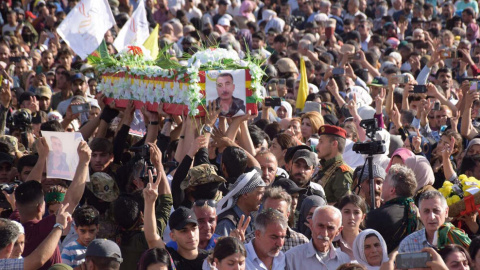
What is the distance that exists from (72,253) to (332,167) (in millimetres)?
2861

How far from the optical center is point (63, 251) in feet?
22.4

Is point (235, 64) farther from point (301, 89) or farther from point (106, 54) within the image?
point (301, 89)

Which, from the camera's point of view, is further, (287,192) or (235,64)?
(235,64)

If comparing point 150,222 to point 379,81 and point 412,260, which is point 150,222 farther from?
point 379,81

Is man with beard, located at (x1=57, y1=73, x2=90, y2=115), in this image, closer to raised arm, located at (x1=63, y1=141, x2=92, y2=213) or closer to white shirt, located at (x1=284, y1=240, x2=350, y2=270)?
raised arm, located at (x1=63, y1=141, x2=92, y2=213)

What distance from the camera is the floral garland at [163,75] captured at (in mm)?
8500

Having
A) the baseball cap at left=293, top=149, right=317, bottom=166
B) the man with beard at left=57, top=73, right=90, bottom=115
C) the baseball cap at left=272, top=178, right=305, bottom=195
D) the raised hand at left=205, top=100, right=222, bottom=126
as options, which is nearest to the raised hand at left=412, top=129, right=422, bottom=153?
the baseball cap at left=293, top=149, right=317, bottom=166

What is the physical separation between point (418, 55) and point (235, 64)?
7813 mm

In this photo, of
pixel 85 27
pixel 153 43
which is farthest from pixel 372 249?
pixel 85 27

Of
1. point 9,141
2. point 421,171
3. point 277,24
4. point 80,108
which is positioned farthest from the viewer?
point 277,24

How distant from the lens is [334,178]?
847cm

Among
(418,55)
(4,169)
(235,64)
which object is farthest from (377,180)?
(418,55)

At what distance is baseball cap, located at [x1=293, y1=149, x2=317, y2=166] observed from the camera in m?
8.14

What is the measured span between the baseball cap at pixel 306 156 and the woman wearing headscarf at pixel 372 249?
1.70m
